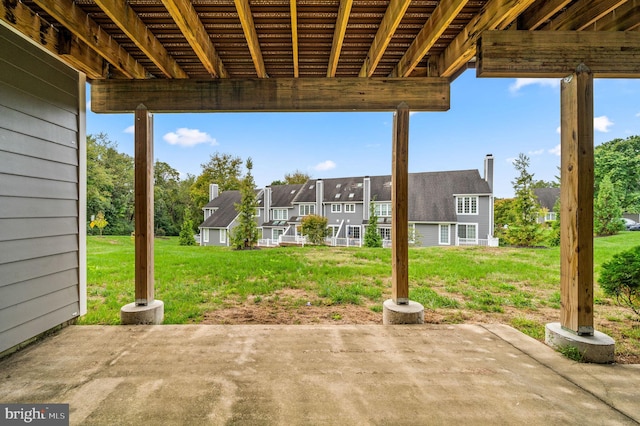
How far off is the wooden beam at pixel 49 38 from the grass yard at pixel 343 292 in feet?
9.00

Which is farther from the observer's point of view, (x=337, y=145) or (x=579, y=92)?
(x=337, y=145)

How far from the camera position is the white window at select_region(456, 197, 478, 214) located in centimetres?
1544

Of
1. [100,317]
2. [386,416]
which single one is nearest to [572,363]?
[386,416]

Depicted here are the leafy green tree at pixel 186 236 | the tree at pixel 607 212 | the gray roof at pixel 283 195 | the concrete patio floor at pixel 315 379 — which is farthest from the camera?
the gray roof at pixel 283 195

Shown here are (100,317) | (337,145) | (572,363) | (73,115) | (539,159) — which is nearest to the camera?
(572,363)

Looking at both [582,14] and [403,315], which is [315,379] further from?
[582,14]

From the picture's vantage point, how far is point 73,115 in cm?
288

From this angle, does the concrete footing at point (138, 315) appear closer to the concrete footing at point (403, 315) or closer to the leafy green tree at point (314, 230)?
the concrete footing at point (403, 315)

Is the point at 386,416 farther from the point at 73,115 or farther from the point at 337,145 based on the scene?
the point at 337,145

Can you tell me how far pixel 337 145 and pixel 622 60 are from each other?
22.4m

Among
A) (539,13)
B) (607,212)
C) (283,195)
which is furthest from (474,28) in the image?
(283,195)

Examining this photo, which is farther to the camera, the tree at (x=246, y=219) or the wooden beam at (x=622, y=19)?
the tree at (x=246, y=219)

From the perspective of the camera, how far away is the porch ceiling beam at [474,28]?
2.00m

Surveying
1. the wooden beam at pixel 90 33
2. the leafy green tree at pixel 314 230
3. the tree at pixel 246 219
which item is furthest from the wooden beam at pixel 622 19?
the leafy green tree at pixel 314 230
